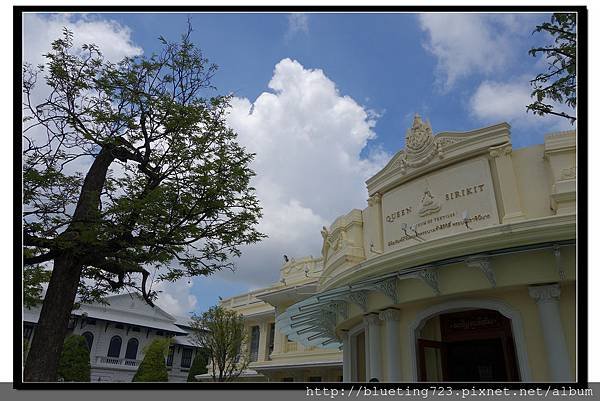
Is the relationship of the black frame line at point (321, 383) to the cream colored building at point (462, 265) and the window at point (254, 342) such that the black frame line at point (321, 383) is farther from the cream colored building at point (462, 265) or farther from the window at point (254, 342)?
the window at point (254, 342)

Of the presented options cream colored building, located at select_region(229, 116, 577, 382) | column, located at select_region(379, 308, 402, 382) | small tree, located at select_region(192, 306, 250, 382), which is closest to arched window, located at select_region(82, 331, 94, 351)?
small tree, located at select_region(192, 306, 250, 382)

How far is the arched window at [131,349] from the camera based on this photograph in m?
27.0

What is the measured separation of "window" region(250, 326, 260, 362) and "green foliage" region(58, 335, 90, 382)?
26.1 ft

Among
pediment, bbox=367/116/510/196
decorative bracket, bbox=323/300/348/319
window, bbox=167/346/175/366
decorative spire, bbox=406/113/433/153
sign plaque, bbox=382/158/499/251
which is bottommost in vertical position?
window, bbox=167/346/175/366

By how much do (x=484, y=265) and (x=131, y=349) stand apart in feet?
82.5

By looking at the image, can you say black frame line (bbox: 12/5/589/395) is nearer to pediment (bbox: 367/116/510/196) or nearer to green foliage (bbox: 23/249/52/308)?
green foliage (bbox: 23/249/52/308)

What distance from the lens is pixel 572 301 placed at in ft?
23.1

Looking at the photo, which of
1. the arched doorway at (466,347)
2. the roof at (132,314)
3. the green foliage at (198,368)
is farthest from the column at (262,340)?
the arched doorway at (466,347)

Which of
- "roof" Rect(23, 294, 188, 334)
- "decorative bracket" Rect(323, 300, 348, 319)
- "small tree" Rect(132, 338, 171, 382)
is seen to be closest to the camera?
"decorative bracket" Rect(323, 300, 348, 319)

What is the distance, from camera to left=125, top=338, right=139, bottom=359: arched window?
1065 inches

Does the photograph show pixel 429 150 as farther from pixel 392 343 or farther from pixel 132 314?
pixel 132 314

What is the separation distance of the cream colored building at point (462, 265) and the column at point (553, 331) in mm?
15
